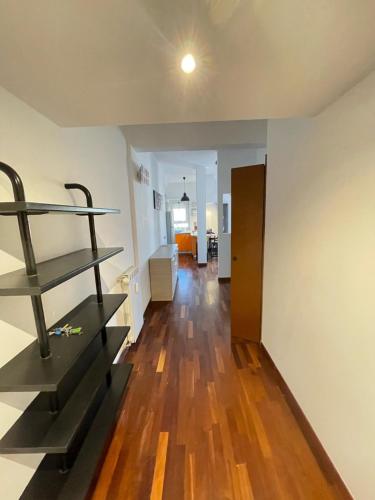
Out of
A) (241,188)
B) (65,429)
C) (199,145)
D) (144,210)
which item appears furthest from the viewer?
(144,210)

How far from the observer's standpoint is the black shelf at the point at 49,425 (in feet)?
2.91

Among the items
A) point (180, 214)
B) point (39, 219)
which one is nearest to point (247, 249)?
point (39, 219)

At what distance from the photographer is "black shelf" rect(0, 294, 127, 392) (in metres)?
0.84

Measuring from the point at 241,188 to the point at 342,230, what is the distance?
144 cm

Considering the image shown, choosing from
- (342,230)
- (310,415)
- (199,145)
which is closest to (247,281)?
(310,415)

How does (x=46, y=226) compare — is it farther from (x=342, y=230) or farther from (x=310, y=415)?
(x=310, y=415)

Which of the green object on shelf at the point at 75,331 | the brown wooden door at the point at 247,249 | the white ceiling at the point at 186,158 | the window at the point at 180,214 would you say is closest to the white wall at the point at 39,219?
the green object on shelf at the point at 75,331

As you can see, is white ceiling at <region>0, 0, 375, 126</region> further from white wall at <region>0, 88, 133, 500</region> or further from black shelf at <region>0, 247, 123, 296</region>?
black shelf at <region>0, 247, 123, 296</region>

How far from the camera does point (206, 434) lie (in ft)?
5.37

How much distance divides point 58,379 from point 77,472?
0.76 m

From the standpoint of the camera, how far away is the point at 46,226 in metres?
1.26

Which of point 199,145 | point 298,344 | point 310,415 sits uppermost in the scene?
point 199,145

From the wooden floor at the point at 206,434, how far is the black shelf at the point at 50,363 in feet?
3.11

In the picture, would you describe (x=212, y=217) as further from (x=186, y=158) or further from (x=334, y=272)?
(x=334, y=272)
